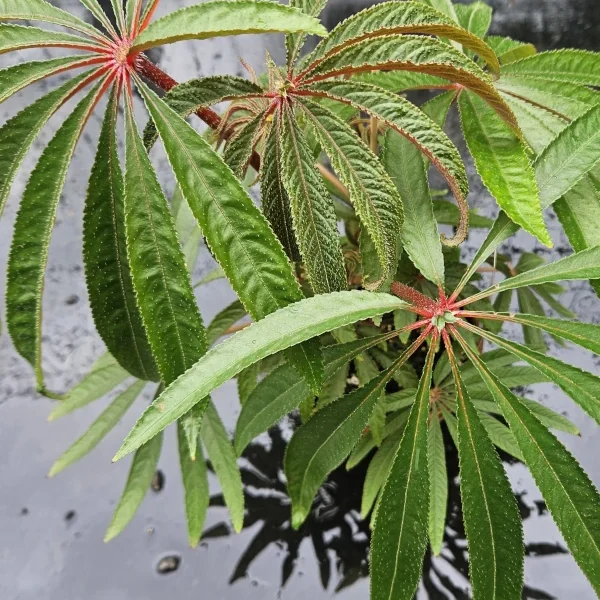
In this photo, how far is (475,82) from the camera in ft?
1.34

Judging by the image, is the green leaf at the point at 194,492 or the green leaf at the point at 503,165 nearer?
the green leaf at the point at 503,165

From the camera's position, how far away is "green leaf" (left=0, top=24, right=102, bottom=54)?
434mm

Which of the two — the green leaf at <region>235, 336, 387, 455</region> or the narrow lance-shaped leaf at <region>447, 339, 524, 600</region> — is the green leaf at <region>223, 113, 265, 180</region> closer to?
the green leaf at <region>235, 336, 387, 455</region>

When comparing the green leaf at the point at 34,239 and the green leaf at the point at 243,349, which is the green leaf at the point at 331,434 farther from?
the green leaf at the point at 34,239

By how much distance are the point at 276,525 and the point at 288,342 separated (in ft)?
2.16

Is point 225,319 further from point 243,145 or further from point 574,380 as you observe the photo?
point 574,380

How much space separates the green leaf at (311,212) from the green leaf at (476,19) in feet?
1.18

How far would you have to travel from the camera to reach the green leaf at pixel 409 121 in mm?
428

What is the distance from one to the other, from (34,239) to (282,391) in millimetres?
289

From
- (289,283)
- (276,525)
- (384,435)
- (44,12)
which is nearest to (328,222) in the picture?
(289,283)

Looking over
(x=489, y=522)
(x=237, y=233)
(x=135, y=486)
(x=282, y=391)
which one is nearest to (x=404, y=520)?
(x=489, y=522)

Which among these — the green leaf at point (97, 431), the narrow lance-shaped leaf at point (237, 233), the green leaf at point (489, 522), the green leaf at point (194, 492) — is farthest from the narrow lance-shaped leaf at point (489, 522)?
the green leaf at point (97, 431)

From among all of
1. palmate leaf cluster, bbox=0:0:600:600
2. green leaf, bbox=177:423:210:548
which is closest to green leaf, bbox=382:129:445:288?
palmate leaf cluster, bbox=0:0:600:600

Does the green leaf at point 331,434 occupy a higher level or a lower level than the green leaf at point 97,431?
lower
